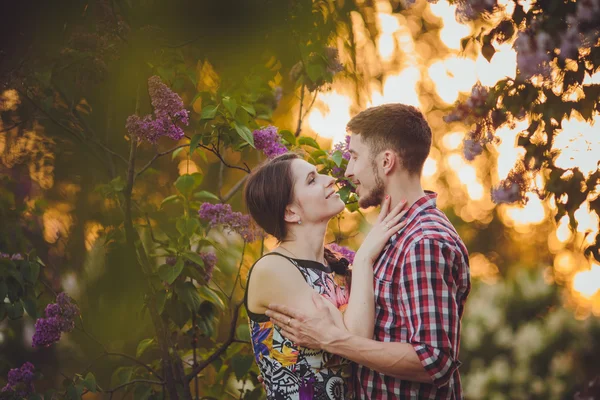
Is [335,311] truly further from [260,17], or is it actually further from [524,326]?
[524,326]

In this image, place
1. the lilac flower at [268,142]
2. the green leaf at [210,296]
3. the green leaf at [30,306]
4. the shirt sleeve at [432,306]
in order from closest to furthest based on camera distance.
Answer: the shirt sleeve at [432,306], the lilac flower at [268,142], the green leaf at [30,306], the green leaf at [210,296]

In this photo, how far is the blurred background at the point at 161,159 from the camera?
273 centimetres

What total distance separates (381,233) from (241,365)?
1.22 m

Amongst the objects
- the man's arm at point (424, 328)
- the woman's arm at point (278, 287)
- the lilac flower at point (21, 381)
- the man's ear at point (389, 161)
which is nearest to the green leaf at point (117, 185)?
the lilac flower at point (21, 381)

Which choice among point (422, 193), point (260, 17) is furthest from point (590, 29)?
point (260, 17)

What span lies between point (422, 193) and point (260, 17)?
1363 millimetres

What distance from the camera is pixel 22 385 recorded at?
2.76 metres

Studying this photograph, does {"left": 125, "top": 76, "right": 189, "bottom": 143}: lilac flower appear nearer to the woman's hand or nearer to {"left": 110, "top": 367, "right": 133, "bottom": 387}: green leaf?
the woman's hand

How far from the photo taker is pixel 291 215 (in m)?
2.16

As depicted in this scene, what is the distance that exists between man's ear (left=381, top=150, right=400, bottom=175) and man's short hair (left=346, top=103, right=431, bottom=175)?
13 mm

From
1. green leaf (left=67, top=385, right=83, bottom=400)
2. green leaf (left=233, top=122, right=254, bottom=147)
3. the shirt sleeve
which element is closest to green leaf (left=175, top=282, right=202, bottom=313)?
green leaf (left=67, top=385, right=83, bottom=400)

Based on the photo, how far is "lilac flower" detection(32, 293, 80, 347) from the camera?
2.52 m

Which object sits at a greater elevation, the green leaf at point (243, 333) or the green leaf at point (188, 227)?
the green leaf at point (188, 227)

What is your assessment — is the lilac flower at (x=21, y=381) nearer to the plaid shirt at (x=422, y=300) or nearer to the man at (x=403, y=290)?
the man at (x=403, y=290)
